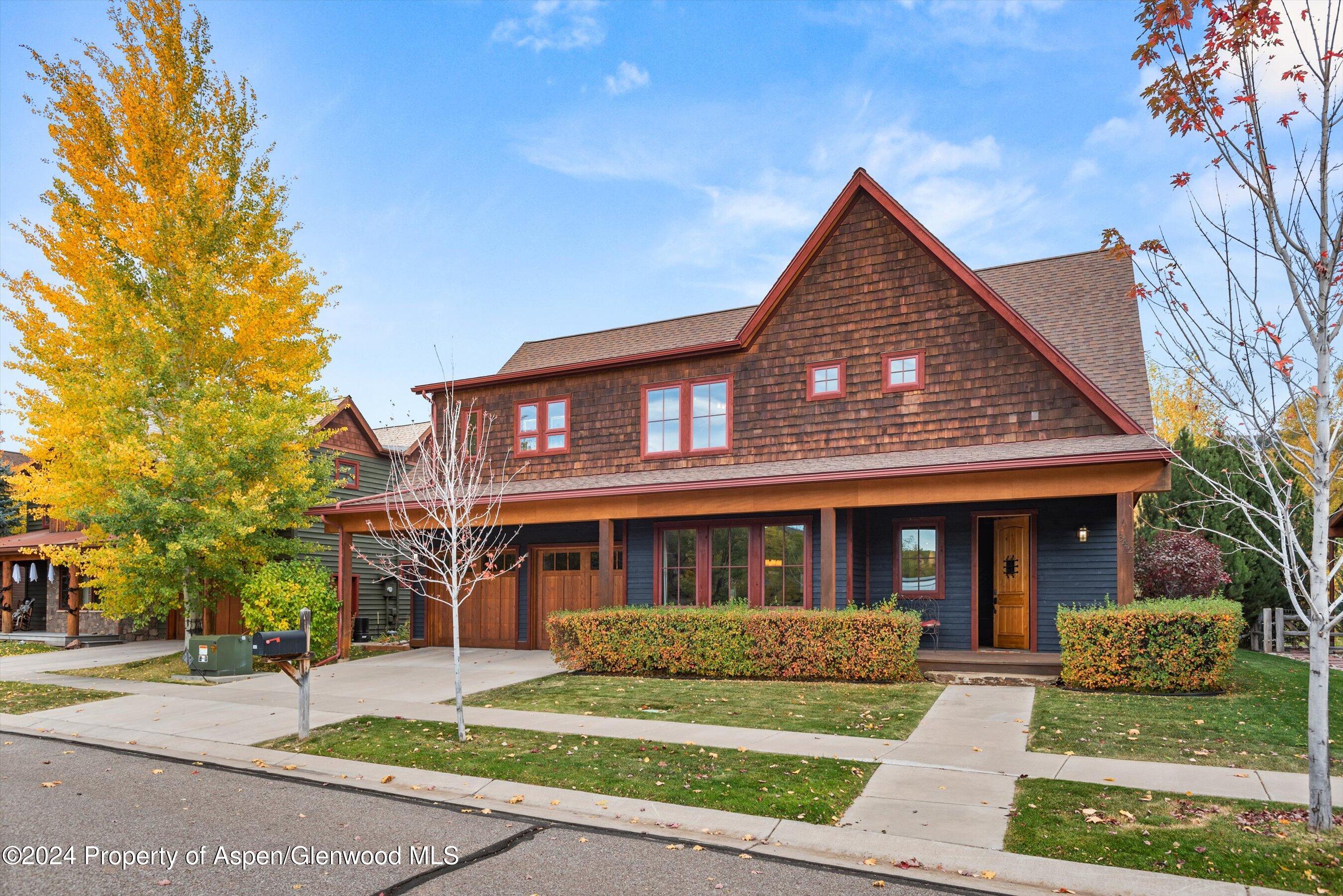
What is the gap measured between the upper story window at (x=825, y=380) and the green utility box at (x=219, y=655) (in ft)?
37.7

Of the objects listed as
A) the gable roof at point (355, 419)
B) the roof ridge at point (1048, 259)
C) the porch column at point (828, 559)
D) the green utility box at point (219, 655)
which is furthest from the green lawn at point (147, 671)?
the roof ridge at point (1048, 259)

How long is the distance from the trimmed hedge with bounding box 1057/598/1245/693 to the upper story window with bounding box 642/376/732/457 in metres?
7.59

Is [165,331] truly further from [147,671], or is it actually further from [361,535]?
[361,535]

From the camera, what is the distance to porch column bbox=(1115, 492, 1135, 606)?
11.9 meters

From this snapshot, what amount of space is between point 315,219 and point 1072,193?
17655mm

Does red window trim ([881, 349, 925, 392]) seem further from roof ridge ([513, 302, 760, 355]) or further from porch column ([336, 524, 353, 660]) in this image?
porch column ([336, 524, 353, 660])

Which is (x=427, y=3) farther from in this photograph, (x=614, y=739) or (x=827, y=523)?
(x=614, y=739)

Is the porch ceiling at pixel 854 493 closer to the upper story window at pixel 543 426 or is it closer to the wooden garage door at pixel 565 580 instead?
the wooden garage door at pixel 565 580

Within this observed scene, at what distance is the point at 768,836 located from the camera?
19.8ft

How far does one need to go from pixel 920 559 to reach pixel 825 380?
381cm

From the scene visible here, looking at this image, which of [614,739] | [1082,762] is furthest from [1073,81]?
[614,739]

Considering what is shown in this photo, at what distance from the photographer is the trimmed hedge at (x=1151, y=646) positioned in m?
11.1

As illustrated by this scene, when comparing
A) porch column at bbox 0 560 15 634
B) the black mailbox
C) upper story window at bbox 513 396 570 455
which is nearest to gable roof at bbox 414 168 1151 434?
upper story window at bbox 513 396 570 455

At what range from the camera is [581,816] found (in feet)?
21.7
